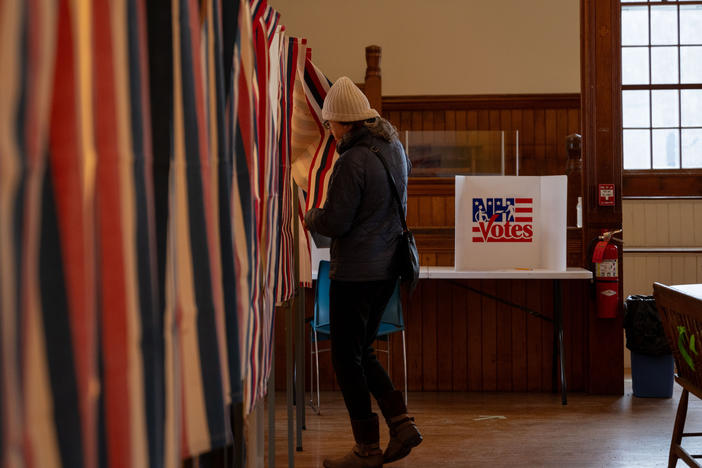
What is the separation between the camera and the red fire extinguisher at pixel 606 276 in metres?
3.99

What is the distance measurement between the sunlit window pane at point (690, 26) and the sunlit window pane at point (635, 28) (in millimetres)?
360

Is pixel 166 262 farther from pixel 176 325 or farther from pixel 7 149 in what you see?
pixel 7 149

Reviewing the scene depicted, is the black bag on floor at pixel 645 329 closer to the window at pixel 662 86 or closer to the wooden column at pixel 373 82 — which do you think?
the window at pixel 662 86

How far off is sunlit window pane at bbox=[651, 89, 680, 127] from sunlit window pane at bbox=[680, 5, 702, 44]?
1.77 feet

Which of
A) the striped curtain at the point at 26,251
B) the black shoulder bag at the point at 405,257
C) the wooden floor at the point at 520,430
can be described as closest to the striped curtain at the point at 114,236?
the striped curtain at the point at 26,251

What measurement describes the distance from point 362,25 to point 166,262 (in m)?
6.60

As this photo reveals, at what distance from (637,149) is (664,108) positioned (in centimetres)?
→ 50

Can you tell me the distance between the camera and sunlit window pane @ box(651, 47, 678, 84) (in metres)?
6.81

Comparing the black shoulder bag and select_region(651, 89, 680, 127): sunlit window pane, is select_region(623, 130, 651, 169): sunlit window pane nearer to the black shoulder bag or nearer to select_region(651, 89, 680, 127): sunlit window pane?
select_region(651, 89, 680, 127): sunlit window pane

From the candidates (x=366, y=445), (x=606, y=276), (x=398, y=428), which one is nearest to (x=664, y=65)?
(x=606, y=276)

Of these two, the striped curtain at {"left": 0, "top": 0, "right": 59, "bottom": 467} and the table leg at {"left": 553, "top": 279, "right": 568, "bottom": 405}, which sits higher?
the striped curtain at {"left": 0, "top": 0, "right": 59, "bottom": 467}

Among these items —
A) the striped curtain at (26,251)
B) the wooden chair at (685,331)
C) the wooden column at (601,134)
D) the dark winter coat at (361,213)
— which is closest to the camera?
the striped curtain at (26,251)

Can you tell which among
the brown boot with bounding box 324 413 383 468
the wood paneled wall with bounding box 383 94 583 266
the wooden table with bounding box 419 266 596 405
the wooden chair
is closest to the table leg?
the wooden table with bounding box 419 266 596 405

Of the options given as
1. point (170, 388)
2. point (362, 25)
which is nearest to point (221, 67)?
point (170, 388)
